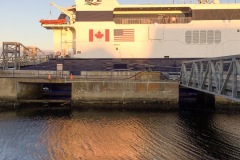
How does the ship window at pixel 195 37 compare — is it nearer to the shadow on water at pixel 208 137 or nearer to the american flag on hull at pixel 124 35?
the american flag on hull at pixel 124 35

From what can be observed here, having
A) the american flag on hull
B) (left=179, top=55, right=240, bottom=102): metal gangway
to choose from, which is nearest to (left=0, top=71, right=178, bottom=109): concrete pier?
the american flag on hull

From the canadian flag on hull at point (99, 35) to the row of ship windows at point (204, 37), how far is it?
27.2 ft

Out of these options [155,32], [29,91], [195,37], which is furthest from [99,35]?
[195,37]

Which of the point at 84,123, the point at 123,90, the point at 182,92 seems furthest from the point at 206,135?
the point at 182,92

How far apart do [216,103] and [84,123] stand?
12.0 meters

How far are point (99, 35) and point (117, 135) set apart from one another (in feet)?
53.4

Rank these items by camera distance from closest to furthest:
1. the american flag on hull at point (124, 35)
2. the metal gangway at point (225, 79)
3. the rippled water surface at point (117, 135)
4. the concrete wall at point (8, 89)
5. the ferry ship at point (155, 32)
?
the metal gangway at point (225, 79)
the rippled water surface at point (117, 135)
the concrete wall at point (8, 89)
the ferry ship at point (155, 32)
the american flag on hull at point (124, 35)

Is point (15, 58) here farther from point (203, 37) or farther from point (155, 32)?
point (203, 37)

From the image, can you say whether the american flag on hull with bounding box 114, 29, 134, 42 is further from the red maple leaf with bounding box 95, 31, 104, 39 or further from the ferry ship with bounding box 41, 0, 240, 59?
the red maple leaf with bounding box 95, 31, 104, 39

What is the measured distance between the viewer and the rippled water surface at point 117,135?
14672 millimetres

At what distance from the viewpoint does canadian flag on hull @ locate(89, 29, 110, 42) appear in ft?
104

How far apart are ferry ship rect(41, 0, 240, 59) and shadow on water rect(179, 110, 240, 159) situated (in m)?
9.72

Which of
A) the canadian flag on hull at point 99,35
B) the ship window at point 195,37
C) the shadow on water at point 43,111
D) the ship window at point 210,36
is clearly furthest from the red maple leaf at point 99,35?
the ship window at point 210,36

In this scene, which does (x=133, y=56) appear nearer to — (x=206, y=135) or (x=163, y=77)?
(x=163, y=77)
